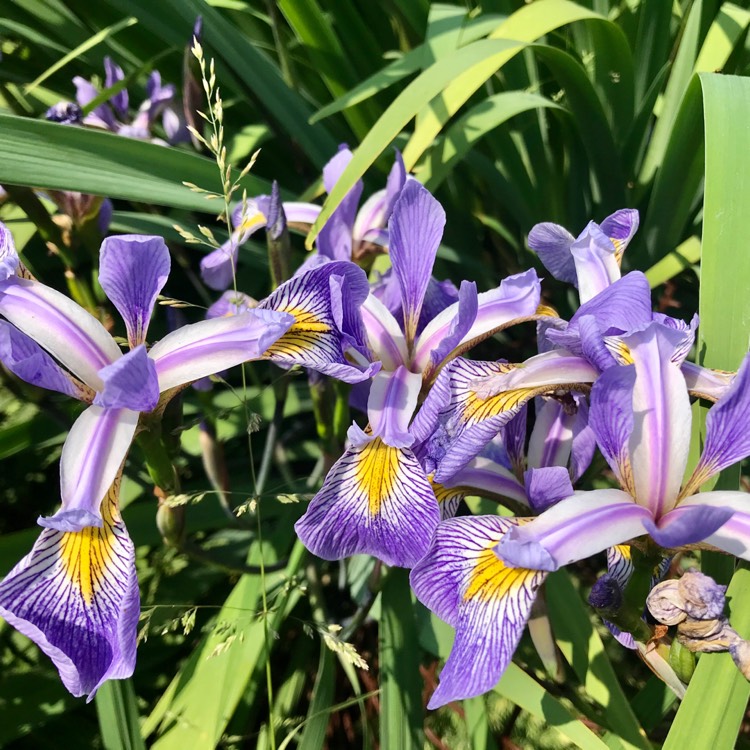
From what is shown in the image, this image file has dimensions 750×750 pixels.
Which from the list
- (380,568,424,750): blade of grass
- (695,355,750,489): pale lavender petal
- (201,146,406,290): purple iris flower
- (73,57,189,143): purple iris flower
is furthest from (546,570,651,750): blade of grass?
(73,57,189,143): purple iris flower

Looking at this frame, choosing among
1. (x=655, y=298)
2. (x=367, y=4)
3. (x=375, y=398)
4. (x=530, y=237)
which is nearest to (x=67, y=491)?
(x=375, y=398)

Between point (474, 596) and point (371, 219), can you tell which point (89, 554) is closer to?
point (474, 596)

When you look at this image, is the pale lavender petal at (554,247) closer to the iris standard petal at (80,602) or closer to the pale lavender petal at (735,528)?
the pale lavender petal at (735,528)

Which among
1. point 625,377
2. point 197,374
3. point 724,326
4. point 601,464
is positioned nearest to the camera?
point 625,377

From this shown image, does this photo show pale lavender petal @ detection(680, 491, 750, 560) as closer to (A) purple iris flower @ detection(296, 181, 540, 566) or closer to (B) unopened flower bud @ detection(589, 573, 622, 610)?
(B) unopened flower bud @ detection(589, 573, 622, 610)

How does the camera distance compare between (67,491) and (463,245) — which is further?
(463,245)

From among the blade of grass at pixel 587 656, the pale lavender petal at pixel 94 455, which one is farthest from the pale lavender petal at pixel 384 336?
the blade of grass at pixel 587 656

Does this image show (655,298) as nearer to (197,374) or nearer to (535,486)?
(535,486)
